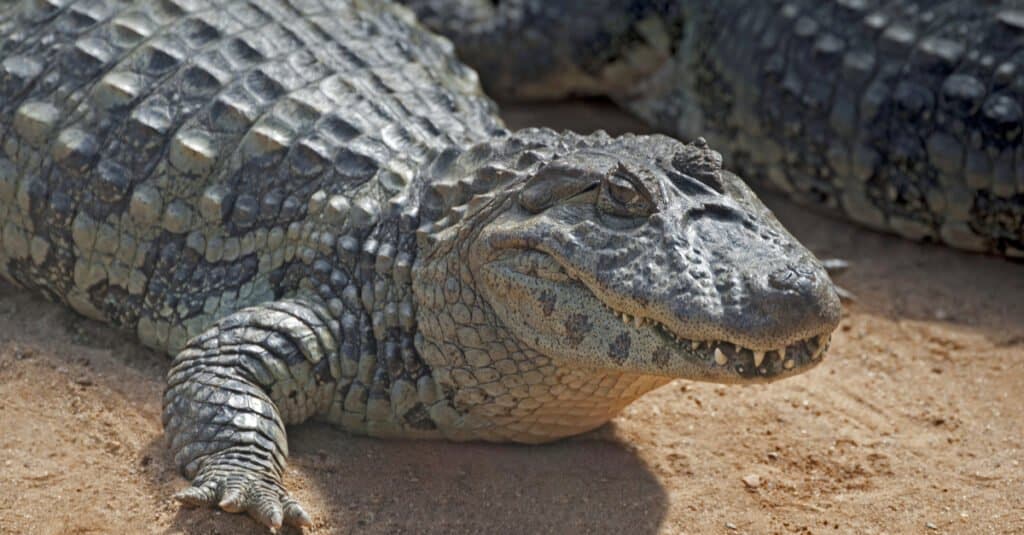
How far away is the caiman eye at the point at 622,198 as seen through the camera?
3946 millimetres

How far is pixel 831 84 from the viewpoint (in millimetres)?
6188

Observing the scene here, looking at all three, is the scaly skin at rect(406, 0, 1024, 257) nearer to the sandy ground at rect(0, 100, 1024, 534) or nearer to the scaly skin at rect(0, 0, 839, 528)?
the sandy ground at rect(0, 100, 1024, 534)

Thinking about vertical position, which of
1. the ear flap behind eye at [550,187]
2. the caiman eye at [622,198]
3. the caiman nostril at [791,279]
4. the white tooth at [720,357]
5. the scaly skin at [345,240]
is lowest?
the scaly skin at [345,240]

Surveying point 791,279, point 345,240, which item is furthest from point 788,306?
point 345,240

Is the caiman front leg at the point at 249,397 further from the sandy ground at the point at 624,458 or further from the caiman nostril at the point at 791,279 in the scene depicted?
the caiman nostril at the point at 791,279

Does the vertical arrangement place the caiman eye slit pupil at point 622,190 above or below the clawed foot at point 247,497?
above

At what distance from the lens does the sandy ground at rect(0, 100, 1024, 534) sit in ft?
13.4

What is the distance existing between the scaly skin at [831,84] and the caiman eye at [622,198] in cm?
255

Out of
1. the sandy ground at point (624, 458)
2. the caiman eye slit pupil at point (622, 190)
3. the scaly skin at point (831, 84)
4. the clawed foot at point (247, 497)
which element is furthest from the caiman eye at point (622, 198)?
the scaly skin at point (831, 84)

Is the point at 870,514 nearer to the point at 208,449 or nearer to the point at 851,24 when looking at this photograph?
the point at 208,449

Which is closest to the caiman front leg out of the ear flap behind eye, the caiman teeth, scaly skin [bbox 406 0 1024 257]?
the ear flap behind eye

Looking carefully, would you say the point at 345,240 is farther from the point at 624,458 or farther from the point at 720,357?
the point at 720,357

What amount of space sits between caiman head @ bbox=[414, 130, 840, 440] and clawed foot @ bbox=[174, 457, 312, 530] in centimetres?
70

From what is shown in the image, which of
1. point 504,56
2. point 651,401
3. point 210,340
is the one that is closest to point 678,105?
point 504,56
